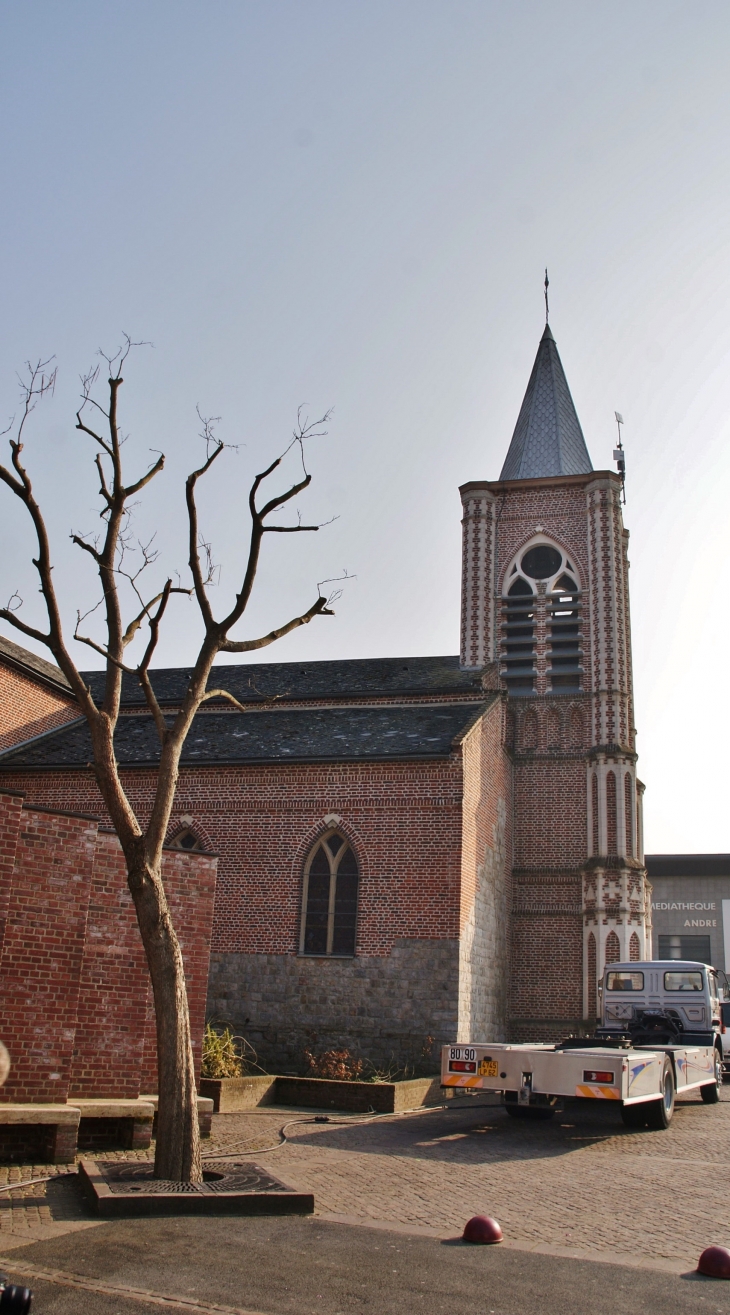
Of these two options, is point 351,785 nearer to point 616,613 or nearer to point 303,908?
point 303,908

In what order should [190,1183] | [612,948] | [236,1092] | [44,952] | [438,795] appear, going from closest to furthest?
1. [190,1183]
2. [44,952]
3. [236,1092]
4. [438,795]
5. [612,948]

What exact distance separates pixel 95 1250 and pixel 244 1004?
12.8 meters

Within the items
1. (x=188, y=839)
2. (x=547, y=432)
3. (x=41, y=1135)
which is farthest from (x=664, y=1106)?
(x=547, y=432)

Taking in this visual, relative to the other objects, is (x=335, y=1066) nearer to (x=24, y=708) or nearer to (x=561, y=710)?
(x=24, y=708)

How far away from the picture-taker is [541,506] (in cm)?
3031

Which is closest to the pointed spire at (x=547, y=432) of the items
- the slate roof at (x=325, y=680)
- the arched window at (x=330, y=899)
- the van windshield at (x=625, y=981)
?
the slate roof at (x=325, y=680)

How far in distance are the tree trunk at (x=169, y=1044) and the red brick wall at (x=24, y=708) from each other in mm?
16674

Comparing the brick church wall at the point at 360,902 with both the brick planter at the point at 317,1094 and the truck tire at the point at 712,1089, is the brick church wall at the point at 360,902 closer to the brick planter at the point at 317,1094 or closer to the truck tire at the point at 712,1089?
the brick planter at the point at 317,1094

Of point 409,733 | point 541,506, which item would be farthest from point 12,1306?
point 541,506

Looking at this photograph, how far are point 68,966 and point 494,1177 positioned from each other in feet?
16.0

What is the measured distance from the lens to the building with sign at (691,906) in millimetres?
48125


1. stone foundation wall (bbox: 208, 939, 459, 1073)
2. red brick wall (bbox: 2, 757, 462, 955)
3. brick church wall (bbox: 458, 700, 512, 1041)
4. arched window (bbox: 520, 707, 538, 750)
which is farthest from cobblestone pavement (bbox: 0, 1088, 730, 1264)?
arched window (bbox: 520, 707, 538, 750)

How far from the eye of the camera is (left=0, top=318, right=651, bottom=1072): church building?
61.8 feet

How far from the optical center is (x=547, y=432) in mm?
33844
